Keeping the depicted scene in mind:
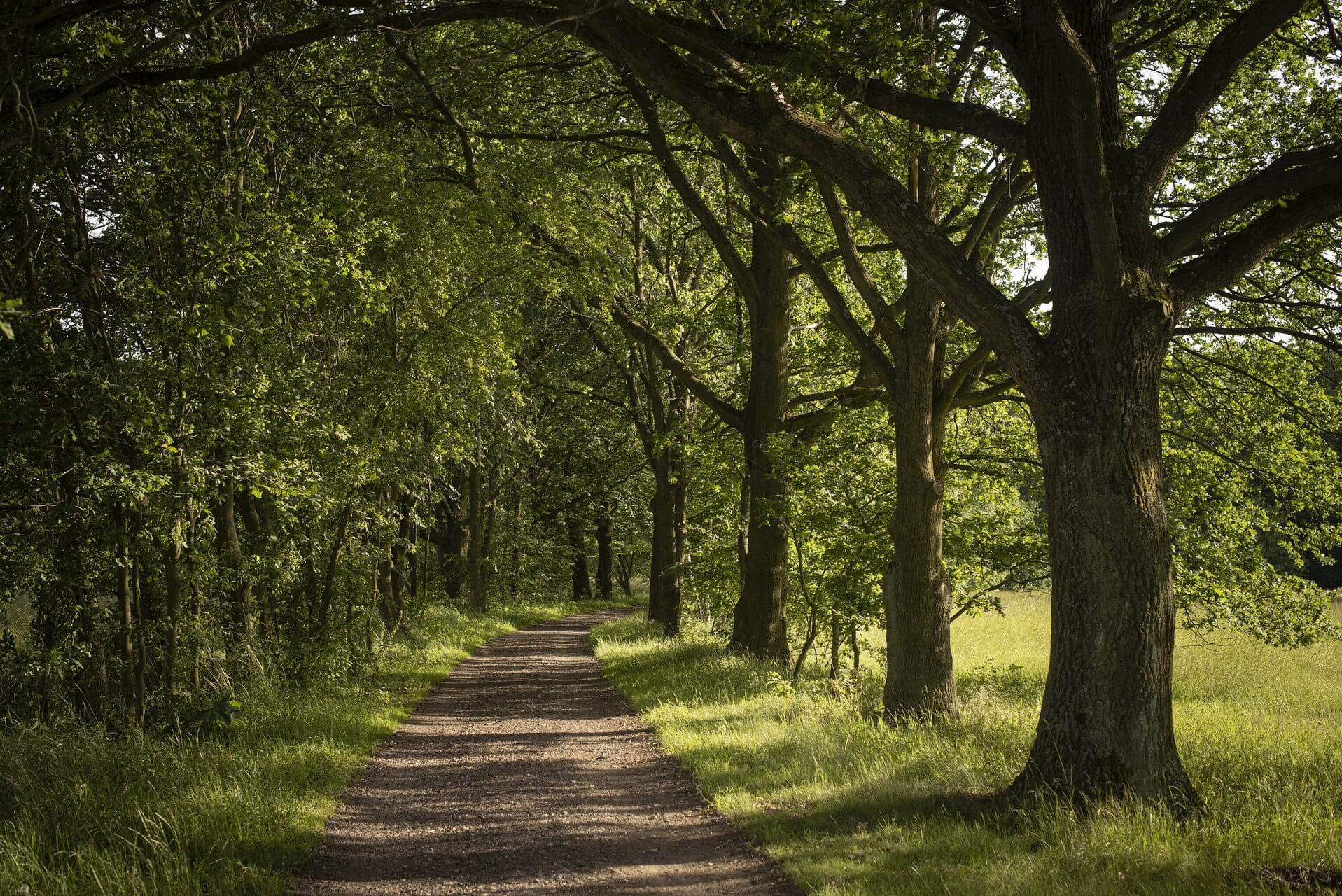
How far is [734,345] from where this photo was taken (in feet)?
62.5

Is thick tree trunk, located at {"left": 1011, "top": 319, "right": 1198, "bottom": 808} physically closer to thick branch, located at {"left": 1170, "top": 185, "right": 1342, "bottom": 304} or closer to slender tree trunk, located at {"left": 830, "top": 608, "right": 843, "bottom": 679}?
thick branch, located at {"left": 1170, "top": 185, "right": 1342, "bottom": 304}

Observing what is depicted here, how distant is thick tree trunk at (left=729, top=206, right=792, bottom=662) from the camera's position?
48.7 ft

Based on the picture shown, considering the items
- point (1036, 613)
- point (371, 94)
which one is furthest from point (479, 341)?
point (1036, 613)

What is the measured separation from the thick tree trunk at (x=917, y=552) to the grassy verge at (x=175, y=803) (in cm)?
568

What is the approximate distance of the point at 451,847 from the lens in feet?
21.4

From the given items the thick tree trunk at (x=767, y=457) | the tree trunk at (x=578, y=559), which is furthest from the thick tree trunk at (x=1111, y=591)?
the tree trunk at (x=578, y=559)

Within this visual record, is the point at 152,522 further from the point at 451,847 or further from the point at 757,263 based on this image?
the point at 757,263

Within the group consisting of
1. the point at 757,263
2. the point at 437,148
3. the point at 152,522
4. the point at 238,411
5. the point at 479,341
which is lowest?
the point at 152,522

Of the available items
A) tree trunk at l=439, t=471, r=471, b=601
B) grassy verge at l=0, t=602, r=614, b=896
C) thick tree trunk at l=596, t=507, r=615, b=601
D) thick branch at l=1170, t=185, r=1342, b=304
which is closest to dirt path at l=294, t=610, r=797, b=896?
grassy verge at l=0, t=602, r=614, b=896

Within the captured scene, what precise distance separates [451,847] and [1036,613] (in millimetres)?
26755

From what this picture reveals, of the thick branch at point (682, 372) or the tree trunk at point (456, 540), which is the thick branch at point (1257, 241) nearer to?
the thick branch at point (682, 372)

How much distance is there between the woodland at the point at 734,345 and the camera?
6395 millimetres

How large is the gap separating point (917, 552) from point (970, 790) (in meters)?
3.66

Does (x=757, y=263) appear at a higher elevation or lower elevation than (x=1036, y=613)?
higher
